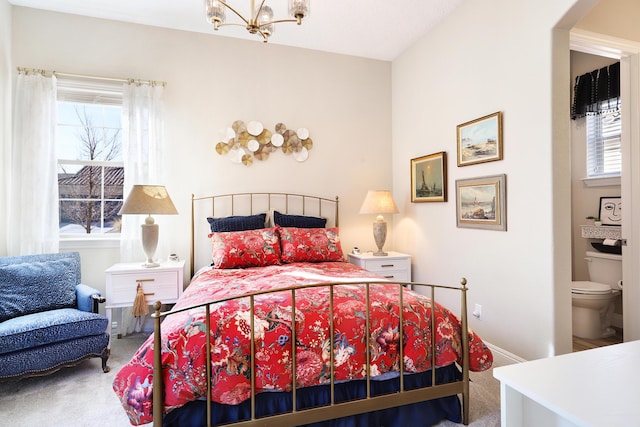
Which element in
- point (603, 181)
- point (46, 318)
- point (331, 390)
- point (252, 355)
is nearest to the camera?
point (252, 355)

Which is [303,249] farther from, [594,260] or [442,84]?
[594,260]

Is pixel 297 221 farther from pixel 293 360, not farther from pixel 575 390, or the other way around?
pixel 575 390

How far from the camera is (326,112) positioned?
3902 mm

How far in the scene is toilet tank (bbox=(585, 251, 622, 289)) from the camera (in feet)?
10.6

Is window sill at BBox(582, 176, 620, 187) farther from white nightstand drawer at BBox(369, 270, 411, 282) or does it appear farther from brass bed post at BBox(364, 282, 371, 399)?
brass bed post at BBox(364, 282, 371, 399)

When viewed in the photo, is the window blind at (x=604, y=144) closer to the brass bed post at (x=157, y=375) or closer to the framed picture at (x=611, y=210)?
the framed picture at (x=611, y=210)

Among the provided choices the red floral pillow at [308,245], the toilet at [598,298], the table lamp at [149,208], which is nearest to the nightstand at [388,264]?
the red floral pillow at [308,245]

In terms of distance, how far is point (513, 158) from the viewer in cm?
251

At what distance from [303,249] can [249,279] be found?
0.82m

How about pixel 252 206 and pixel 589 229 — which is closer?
pixel 589 229

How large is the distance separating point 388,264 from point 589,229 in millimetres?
2100

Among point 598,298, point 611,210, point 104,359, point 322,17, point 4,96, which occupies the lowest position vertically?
point 104,359

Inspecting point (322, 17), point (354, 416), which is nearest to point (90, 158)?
point (322, 17)

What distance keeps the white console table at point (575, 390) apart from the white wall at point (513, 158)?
0.99 meters
